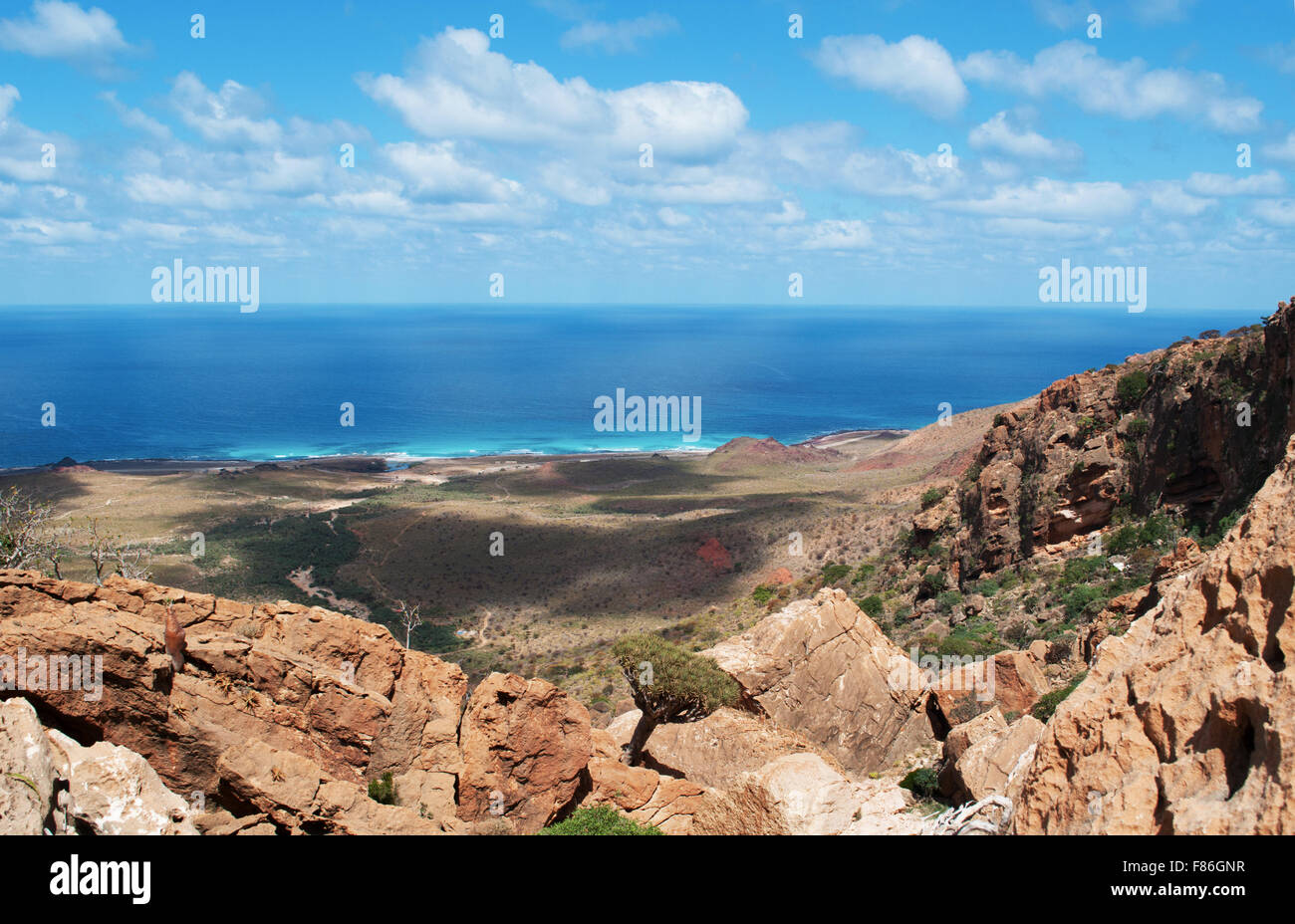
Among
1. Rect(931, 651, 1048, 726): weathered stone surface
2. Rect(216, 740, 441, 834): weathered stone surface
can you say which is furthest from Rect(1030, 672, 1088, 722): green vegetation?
Rect(216, 740, 441, 834): weathered stone surface

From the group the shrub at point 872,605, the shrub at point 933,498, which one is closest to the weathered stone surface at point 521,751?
the shrub at point 872,605

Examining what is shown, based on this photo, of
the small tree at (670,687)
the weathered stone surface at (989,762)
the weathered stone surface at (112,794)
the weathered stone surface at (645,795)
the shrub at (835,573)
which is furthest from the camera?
the shrub at (835,573)

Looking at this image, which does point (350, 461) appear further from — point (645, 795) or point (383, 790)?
point (383, 790)

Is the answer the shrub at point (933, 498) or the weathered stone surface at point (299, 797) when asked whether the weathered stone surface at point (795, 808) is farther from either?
the shrub at point (933, 498)

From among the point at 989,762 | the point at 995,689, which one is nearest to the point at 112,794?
the point at 989,762

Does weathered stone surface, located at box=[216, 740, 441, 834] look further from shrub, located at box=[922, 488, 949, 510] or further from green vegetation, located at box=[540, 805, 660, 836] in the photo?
shrub, located at box=[922, 488, 949, 510]
